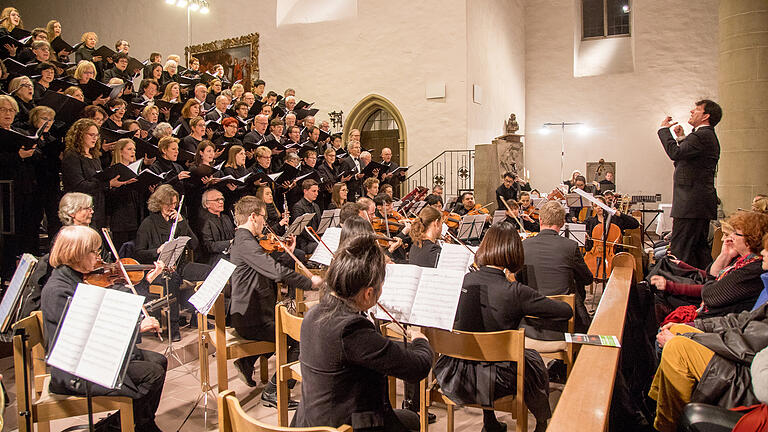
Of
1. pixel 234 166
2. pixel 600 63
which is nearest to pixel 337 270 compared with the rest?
pixel 234 166

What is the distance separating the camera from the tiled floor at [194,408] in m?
3.53

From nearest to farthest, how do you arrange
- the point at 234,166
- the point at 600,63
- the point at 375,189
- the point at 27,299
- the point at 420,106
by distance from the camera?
the point at 27,299
the point at 234,166
the point at 375,189
the point at 420,106
the point at 600,63

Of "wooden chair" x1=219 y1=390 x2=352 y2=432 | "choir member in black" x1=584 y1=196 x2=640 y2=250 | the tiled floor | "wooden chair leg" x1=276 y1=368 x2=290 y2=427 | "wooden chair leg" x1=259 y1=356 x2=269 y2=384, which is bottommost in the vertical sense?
the tiled floor

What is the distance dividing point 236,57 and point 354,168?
25.5ft

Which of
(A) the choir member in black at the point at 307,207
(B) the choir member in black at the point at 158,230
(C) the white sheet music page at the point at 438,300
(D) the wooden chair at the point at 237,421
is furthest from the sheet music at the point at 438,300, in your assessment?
(A) the choir member in black at the point at 307,207

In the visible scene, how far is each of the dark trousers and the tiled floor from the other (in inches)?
81.8

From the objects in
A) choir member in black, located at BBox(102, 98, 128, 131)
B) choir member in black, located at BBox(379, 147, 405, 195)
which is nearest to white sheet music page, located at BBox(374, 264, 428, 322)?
choir member in black, located at BBox(102, 98, 128, 131)

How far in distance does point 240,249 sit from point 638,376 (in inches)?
109

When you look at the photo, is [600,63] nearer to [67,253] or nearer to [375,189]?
[375,189]

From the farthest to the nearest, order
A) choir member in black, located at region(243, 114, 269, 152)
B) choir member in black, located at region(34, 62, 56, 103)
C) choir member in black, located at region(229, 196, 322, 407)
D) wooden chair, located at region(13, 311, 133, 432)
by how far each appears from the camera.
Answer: choir member in black, located at region(243, 114, 269, 152), choir member in black, located at region(34, 62, 56, 103), choir member in black, located at region(229, 196, 322, 407), wooden chair, located at region(13, 311, 133, 432)

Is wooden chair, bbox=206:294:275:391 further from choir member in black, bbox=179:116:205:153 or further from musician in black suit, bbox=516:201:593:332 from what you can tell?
choir member in black, bbox=179:116:205:153

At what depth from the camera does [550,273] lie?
405 cm

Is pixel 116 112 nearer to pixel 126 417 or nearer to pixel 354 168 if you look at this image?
pixel 354 168

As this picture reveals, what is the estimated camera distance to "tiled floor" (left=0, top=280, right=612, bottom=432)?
3525 mm
